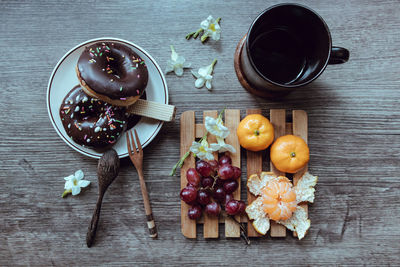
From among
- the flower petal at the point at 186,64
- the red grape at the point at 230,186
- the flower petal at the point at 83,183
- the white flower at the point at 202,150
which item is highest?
the flower petal at the point at 186,64

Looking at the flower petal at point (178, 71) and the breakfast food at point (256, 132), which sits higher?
the flower petal at point (178, 71)

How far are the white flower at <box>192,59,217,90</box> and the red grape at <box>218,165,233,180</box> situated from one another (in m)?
0.29

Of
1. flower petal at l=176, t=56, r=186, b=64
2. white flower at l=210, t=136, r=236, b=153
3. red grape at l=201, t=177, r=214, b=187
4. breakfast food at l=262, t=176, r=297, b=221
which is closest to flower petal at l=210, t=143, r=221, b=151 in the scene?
white flower at l=210, t=136, r=236, b=153

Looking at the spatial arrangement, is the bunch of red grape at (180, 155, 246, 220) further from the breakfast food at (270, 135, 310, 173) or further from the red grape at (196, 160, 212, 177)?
the breakfast food at (270, 135, 310, 173)

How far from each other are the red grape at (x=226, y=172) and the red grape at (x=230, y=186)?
0.10 feet

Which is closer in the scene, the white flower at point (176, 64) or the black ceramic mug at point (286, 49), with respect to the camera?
the black ceramic mug at point (286, 49)

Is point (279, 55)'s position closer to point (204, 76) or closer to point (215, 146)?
point (204, 76)

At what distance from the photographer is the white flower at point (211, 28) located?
1100 mm

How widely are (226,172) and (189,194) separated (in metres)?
0.14

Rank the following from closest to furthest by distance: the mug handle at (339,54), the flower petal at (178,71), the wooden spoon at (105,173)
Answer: the mug handle at (339,54) < the wooden spoon at (105,173) < the flower petal at (178,71)

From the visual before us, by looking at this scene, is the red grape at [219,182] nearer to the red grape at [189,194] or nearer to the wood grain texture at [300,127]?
the red grape at [189,194]

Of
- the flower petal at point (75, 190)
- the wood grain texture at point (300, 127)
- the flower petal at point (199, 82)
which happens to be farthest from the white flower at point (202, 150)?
the flower petal at point (75, 190)

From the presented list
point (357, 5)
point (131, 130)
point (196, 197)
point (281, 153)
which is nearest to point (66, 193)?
point (131, 130)

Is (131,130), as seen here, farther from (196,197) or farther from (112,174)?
(196,197)
